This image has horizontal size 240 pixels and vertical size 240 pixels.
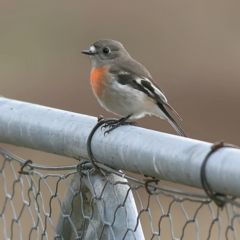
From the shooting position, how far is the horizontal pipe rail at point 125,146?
1761 millimetres

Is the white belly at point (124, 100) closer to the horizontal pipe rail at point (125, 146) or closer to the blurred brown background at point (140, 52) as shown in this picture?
the horizontal pipe rail at point (125, 146)

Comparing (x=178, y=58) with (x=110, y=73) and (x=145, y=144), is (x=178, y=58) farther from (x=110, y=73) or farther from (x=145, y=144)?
(x=145, y=144)

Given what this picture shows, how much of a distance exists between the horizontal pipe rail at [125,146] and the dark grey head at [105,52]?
1.84m

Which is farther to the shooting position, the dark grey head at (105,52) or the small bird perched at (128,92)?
the dark grey head at (105,52)

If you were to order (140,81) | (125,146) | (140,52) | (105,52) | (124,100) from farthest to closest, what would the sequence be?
(140,52) → (105,52) → (140,81) → (124,100) → (125,146)

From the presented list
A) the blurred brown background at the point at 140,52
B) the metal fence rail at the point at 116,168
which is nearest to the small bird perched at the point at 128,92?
the metal fence rail at the point at 116,168

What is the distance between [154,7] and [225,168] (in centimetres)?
1487

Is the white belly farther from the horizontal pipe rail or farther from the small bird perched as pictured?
the horizontal pipe rail

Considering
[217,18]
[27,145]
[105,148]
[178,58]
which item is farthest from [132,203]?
[217,18]

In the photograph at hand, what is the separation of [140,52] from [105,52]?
9031mm

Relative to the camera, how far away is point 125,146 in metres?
2.13

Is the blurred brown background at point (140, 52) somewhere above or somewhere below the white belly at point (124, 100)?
above

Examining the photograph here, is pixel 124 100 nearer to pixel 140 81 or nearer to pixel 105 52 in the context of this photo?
pixel 140 81

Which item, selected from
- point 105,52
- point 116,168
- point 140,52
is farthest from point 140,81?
point 140,52
